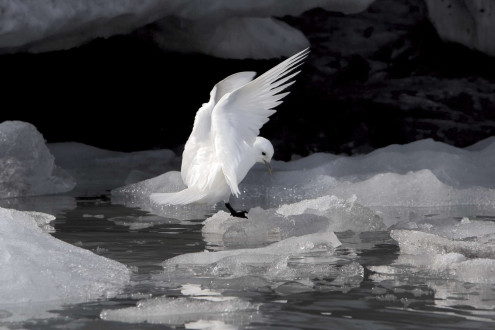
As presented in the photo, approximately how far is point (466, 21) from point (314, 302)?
25.7 ft

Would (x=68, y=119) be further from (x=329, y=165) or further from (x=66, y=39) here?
Answer: (x=329, y=165)

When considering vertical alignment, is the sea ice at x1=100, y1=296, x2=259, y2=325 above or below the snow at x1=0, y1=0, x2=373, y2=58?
below

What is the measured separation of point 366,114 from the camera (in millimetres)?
10234

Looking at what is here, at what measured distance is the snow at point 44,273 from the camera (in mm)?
3404

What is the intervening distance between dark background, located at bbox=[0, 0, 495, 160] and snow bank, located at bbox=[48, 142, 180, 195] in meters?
0.69

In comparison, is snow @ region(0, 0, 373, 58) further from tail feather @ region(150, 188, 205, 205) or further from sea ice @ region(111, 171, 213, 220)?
tail feather @ region(150, 188, 205, 205)

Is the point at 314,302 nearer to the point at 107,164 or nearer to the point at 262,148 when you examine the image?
the point at 262,148

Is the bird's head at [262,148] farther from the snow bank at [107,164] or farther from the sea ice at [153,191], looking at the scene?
the snow bank at [107,164]

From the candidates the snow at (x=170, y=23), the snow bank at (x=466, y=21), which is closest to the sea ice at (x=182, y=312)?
the snow at (x=170, y=23)

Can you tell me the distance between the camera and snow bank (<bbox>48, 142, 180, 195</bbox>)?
323 inches

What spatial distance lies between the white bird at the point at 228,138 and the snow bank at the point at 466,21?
4.91 m

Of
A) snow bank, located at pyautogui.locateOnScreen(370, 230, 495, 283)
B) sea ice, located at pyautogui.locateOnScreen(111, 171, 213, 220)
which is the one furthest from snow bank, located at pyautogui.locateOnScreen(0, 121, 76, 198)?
snow bank, located at pyautogui.locateOnScreen(370, 230, 495, 283)

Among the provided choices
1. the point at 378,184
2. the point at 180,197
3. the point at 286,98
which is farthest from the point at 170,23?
the point at 180,197

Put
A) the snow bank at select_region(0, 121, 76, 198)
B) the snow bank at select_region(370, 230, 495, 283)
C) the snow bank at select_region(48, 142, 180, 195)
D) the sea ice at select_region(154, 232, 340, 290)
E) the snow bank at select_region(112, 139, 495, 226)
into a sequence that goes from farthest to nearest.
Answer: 1. the snow bank at select_region(48, 142, 180, 195)
2. the snow bank at select_region(0, 121, 76, 198)
3. the snow bank at select_region(112, 139, 495, 226)
4. the snow bank at select_region(370, 230, 495, 283)
5. the sea ice at select_region(154, 232, 340, 290)
